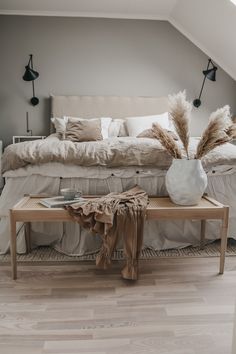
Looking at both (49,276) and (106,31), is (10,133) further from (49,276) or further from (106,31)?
(49,276)

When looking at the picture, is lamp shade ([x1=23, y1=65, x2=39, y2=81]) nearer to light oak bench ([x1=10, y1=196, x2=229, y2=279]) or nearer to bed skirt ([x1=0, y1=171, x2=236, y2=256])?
bed skirt ([x1=0, y1=171, x2=236, y2=256])

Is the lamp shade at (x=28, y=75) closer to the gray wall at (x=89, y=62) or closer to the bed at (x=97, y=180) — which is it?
the gray wall at (x=89, y=62)

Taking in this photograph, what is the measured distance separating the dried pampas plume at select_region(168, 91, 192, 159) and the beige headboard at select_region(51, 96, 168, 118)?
2.32 m

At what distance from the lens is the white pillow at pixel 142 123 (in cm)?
385

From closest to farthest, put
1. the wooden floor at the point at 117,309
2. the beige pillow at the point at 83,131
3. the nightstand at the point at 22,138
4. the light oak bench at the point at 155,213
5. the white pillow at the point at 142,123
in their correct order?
1. the wooden floor at the point at 117,309
2. the light oak bench at the point at 155,213
3. the beige pillow at the point at 83,131
4. the white pillow at the point at 142,123
5. the nightstand at the point at 22,138

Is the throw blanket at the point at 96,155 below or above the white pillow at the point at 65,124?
below

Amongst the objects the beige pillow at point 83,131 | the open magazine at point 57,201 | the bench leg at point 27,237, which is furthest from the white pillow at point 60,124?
the open magazine at point 57,201

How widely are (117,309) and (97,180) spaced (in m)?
0.98

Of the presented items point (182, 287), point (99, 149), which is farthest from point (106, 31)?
point (182, 287)

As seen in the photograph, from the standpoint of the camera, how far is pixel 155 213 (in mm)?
1993

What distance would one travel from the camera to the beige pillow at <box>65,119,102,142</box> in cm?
355

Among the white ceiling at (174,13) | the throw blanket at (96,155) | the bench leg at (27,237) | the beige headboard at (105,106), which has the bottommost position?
the bench leg at (27,237)

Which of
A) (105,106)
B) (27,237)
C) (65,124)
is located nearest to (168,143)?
(27,237)

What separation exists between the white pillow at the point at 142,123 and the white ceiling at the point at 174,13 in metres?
1.18
